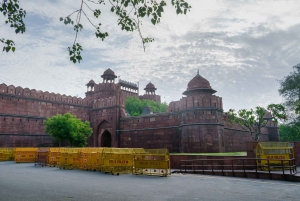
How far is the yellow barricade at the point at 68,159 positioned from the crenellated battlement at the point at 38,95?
15.1 m

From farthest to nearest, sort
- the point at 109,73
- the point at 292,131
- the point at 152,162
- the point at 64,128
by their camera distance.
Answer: the point at 109,73
the point at 292,131
the point at 64,128
the point at 152,162

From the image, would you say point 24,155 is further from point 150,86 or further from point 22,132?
point 150,86

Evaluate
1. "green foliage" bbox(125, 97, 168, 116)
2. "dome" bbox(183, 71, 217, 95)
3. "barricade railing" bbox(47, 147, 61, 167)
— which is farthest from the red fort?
"green foliage" bbox(125, 97, 168, 116)

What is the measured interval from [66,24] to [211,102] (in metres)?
16.4

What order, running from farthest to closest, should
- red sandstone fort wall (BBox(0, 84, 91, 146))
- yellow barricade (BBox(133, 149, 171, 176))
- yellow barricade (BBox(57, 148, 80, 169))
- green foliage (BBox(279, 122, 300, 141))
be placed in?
green foliage (BBox(279, 122, 300, 141)) → red sandstone fort wall (BBox(0, 84, 91, 146)) → yellow barricade (BBox(57, 148, 80, 169)) → yellow barricade (BBox(133, 149, 171, 176))

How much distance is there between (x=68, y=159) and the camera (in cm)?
1367

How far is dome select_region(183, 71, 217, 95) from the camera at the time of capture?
2069 cm

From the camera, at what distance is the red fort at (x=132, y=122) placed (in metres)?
19.8

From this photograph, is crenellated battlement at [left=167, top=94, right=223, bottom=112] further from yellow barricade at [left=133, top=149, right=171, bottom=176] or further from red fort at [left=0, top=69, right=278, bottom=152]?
yellow barricade at [left=133, top=149, right=171, bottom=176]

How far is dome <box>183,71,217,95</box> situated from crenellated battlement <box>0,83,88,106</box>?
15766mm

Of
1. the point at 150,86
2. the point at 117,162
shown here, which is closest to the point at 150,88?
the point at 150,86

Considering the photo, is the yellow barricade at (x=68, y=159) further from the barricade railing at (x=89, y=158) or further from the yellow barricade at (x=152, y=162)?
the yellow barricade at (x=152, y=162)

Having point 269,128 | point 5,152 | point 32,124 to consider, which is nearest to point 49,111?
point 32,124

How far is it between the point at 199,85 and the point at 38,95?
730 inches
